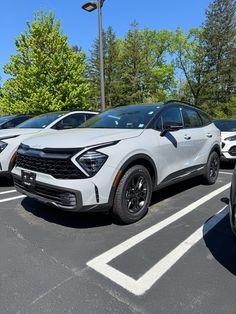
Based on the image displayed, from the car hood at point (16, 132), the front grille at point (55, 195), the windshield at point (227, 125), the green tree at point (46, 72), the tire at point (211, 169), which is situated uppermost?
the green tree at point (46, 72)

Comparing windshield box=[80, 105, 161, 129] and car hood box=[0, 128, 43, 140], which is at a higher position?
windshield box=[80, 105, 161, 129]

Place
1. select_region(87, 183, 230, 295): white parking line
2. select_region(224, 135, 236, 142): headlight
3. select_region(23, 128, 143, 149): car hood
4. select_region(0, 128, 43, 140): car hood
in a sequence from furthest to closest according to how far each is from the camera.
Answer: select_region(224, 135, 236, 142): headlight < select_region(0, 128, 43, 140): car hood < select_region(23, 128, 143, 149): car hood < select_region(87, 183, 230, 295): white parking line

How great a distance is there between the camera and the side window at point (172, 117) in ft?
16.3

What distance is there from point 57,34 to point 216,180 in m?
17.9

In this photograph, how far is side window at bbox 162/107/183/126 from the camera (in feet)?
16.3

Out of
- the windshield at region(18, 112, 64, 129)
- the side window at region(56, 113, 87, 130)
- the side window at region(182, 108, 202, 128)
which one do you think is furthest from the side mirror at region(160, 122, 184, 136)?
the windshield at region(18, 112, 64, 129)

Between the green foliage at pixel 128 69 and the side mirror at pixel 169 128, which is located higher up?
the green foliage at pixel 128 69

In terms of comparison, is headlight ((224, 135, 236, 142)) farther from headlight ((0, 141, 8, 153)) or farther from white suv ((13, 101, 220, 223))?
headlight ((0, 141, 8, 153))

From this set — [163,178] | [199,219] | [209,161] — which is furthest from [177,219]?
[209,161]

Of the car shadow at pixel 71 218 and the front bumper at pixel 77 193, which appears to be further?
the car shadow at pixel 71 218

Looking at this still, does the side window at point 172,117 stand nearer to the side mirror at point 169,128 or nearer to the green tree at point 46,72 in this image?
the side mirror at point 169,128

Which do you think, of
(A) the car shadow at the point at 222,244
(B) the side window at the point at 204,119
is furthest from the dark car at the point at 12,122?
(A) the car shadow at the point at 222,244

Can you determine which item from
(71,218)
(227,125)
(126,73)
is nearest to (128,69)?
(126,73)

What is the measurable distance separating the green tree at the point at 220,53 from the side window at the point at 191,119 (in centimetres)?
3047
